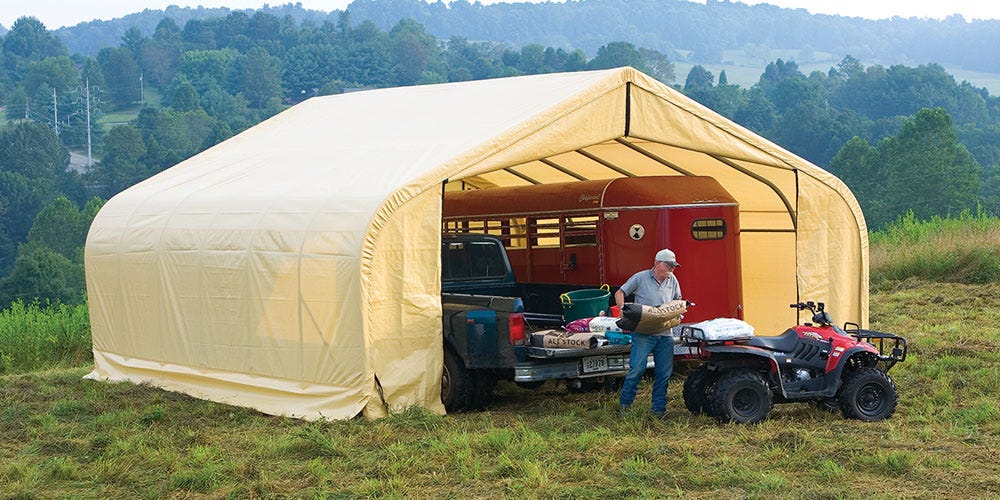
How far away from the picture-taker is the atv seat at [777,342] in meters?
11.4

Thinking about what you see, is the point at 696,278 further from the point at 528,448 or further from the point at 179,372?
the point at 179,372

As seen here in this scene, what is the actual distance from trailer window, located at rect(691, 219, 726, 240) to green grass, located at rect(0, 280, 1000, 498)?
196 centimetres

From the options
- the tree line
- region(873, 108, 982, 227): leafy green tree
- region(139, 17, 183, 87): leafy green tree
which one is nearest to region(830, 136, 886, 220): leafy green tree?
the tree line

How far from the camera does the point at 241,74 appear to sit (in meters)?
138

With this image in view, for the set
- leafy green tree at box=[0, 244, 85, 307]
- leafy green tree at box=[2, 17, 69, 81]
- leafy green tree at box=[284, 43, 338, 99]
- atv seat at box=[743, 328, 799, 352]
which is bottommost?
leafy green tree at box=[0, 244, 85, 307]

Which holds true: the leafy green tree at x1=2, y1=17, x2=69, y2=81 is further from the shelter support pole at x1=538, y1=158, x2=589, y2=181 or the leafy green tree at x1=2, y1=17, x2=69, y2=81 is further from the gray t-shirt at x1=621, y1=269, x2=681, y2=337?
the gray t-shirt at x1=621, y1=269, x2=681, y2=337

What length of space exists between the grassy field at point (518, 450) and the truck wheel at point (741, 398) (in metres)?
0.17

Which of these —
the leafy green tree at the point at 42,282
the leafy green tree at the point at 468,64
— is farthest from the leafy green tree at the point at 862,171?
the leafy green tree at the point at 468,64

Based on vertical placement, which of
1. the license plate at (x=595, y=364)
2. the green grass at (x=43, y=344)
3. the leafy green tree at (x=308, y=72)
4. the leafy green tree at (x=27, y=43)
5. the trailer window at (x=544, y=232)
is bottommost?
the green grass at (x=43, y=344)

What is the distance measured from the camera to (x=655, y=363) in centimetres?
1177

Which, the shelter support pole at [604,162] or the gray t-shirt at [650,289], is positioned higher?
the shelter support pole at [604,162]

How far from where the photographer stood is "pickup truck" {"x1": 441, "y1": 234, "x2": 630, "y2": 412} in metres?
11.9

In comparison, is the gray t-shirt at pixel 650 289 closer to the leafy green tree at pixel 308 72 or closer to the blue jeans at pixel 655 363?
the blue jeans at pixel 655 363

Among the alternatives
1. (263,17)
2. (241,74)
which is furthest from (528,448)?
(263,17)
